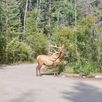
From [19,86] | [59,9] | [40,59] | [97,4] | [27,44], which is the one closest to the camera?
[19,86]

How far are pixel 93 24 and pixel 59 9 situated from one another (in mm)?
16056

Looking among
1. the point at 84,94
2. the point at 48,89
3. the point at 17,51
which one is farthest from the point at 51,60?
the point at 17,51

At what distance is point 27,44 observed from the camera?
Answer: 2511 centimetres

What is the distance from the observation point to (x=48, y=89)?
11.8m

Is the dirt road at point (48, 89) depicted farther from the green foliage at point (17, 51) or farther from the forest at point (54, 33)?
the green foliage at point (17, 51)

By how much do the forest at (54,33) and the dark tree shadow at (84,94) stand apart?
8.56ft

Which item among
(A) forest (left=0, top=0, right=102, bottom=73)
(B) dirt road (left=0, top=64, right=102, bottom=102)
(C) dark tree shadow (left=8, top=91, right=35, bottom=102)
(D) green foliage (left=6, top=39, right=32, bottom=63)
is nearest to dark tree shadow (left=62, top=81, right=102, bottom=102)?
(B) dirt road (left=0, top=64, right=102, bottom=102)

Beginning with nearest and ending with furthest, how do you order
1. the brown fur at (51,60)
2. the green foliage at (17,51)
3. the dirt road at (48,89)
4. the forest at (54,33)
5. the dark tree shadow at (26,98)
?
1. the dark tree shadow at (26,98)
2. the dirt road at (48,89)
3. the brown fur at (51,60)
4. the forest at (54,33)
5. the green foliage at (17,51)

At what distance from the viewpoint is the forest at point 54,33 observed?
16062mm

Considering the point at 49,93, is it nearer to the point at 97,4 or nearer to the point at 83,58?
the point at 83,58

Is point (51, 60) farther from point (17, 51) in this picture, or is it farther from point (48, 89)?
point (17, 51)

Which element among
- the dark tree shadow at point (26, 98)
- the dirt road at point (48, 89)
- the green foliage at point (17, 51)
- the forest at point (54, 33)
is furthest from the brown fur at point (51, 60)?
the green foliage at point (17, 51)

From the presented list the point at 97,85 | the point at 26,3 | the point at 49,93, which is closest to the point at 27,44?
the point at 26,3

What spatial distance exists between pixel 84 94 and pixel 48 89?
120 cm
